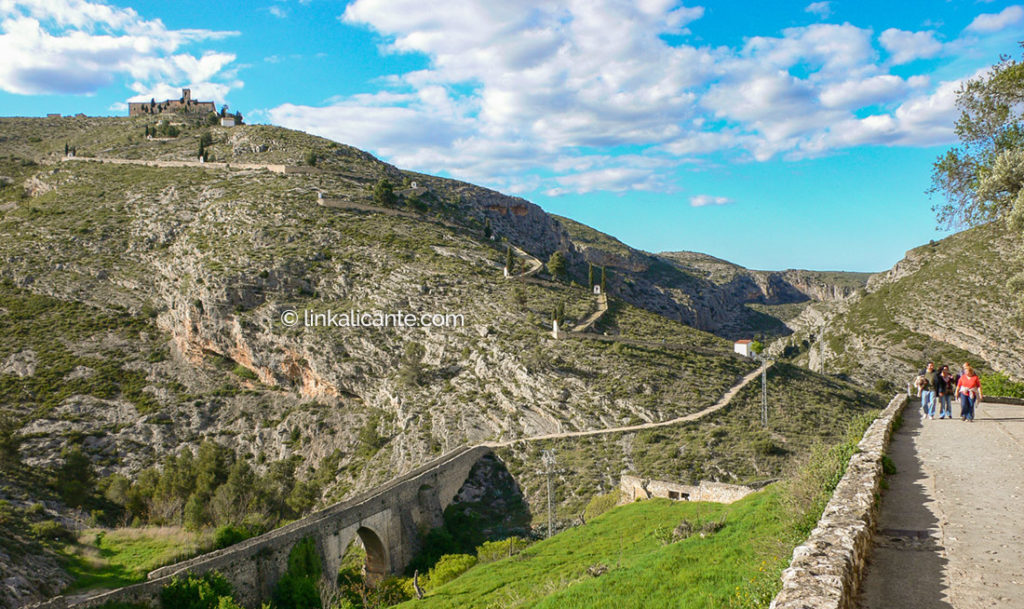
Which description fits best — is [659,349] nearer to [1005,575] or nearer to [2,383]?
[1005,575]

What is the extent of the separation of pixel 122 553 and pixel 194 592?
7.50m

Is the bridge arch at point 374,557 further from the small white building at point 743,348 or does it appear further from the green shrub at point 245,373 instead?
the small white building at point 743,348

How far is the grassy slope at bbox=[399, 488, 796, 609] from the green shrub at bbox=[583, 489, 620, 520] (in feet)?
15.1

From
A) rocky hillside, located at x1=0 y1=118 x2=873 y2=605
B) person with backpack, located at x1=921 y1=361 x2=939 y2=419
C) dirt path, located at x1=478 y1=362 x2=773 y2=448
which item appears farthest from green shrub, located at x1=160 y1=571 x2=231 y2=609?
person with backpack, located at x1=921 y1=361 x2=939 y2=419

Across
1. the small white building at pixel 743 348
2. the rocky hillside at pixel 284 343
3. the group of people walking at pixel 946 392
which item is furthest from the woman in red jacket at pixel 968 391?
the small white building at pixel 743 348

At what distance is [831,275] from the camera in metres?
197

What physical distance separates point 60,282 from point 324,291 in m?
27.1

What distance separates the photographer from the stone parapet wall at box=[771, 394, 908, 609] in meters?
5.46

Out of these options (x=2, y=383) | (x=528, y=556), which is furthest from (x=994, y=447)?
(x=2, y=383)

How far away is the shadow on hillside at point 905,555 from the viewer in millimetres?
6336

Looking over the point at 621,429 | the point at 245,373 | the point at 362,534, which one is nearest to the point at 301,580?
the point at 362,534

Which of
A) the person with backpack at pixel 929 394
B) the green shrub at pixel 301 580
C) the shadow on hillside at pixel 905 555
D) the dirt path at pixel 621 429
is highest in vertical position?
the person with backpack at pixel 929 394

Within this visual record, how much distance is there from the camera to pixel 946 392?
18766 mm

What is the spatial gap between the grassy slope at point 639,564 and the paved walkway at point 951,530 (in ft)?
5.22
